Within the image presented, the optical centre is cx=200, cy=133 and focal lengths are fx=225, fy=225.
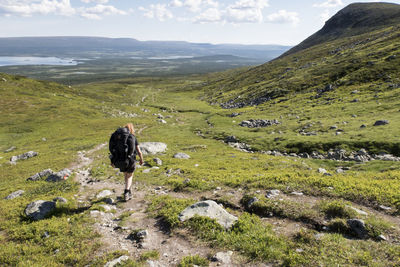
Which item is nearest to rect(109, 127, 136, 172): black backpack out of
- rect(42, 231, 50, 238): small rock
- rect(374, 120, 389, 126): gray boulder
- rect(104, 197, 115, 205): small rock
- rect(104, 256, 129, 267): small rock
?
rect(104, 197, 115, 205): small rock

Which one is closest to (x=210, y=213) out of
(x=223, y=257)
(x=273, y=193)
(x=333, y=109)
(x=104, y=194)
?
(x=223, y=257)

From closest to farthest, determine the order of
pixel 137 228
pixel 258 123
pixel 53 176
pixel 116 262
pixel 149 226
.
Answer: pixel 116 262, pixel 137 228, pixel 149 226, pixel 53 176, pixel 258 123

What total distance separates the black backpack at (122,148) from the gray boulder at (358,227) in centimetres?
1070

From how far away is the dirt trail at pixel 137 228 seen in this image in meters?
8.39

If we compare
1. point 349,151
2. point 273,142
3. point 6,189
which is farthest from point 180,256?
point 273,142

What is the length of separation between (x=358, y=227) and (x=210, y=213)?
5.91m

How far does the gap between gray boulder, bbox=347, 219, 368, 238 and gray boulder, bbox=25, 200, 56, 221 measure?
14118 mm

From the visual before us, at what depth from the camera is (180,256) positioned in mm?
8180

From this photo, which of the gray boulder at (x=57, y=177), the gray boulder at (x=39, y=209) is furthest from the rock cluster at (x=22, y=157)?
the gray boulder at (x=39, y=209)

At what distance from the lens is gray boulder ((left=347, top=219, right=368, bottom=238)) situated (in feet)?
28.1

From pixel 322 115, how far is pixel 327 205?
4253cm

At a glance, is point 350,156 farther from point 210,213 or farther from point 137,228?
point 137,228

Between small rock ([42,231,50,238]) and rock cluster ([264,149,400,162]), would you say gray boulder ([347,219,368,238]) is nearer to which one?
small rock ([42,231,50,238])

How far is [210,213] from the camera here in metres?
10.3
